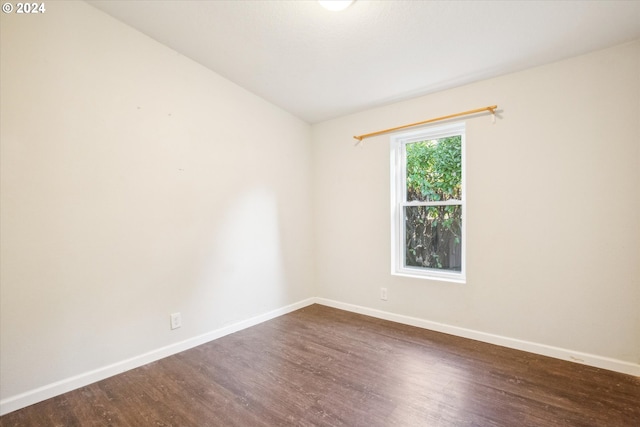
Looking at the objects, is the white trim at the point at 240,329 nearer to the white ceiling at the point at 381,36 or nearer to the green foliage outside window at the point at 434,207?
the green foliage outside window at the point at 434,207

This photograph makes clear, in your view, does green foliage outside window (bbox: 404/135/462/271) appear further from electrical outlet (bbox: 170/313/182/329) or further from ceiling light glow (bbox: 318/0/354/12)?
electrical outlet (bbox: 170/313/182/329)

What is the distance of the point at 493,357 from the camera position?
2.30 m

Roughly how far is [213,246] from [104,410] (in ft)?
4.43

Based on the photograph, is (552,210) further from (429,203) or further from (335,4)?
(335,4)

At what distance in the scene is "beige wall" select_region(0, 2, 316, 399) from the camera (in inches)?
71.7

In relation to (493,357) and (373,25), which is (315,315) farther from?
(373,25)

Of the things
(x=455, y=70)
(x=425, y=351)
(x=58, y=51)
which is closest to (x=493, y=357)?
(x=425, y=351)

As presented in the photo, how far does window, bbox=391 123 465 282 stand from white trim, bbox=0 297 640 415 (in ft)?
1.55

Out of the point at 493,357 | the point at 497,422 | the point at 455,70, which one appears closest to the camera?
the point at 497,422

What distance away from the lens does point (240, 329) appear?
9.65 feet

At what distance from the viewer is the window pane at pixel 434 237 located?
288cm

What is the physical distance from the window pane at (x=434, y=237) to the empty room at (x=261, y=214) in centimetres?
2

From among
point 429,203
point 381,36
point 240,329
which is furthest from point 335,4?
point 240,329

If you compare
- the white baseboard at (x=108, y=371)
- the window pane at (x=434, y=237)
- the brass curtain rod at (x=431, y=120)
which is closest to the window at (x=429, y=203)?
the window pane at (x=434, y=237)
